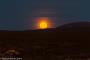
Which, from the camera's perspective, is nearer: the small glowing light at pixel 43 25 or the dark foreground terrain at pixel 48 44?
the dark foreground terrain at pixel 48 44

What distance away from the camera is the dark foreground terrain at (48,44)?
4.25 meters

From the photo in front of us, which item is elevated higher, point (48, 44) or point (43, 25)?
point (43, 25)

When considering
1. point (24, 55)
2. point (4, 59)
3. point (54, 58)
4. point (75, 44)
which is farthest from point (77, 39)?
point (4, 59)

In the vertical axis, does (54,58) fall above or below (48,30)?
below

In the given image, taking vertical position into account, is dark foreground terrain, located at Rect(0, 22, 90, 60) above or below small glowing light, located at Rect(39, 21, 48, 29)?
below

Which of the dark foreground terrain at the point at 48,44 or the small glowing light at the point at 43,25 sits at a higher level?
the small glowing light at the point at 43,25

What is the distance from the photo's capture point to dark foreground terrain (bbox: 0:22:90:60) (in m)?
4.25

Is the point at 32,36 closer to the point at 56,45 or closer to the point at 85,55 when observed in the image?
the point at 56,45

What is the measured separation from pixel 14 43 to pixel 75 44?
81 cm

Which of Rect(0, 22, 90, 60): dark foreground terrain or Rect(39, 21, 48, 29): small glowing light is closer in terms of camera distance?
Rect(0, 22, 90, 60): dark foreground terrain

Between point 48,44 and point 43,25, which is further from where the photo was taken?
point 43,25

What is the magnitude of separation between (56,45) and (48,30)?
0.94 ft

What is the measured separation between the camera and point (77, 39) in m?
4.32

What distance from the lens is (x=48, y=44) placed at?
14.1 ft
